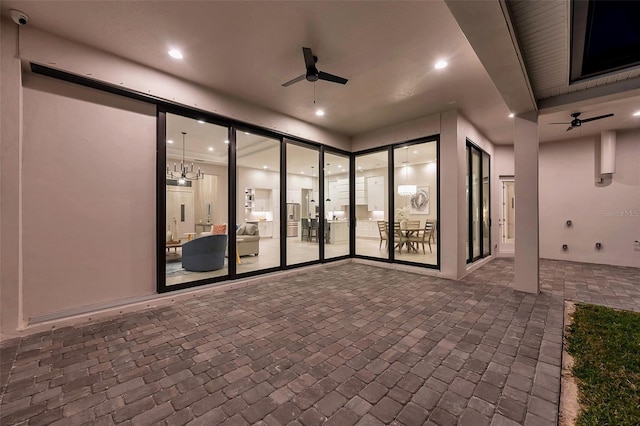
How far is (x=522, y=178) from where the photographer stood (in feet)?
13.4

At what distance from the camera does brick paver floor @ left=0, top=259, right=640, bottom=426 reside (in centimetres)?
163

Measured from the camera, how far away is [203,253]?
501cm

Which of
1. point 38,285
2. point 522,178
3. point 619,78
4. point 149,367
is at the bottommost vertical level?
point 149,367

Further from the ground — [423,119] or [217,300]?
[423,119]

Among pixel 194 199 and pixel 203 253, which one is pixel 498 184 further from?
pixel 194 199

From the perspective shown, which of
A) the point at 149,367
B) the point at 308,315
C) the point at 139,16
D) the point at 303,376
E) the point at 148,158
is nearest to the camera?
the point at 303,376

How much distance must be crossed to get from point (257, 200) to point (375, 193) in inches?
185

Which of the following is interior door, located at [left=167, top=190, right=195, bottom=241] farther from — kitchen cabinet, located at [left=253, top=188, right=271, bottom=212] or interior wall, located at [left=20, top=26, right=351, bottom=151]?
kitchen cabinet, located at [left=253, top=188, right=271, bottom=212]

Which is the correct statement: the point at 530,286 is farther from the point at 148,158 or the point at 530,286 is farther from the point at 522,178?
the point at 148,158

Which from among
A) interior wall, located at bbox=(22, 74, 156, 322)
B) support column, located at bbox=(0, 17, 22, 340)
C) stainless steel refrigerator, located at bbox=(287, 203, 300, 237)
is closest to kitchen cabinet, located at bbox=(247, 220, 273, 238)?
stainless steel refrigerator, located at bbox=(287, 203, 300, 237)

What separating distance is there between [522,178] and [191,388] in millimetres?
5117

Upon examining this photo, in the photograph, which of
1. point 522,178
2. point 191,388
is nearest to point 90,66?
point 191,388

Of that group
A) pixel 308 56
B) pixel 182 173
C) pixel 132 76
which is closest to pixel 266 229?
pixel 182 173

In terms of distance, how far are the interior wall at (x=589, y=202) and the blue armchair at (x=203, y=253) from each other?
27.5ft
